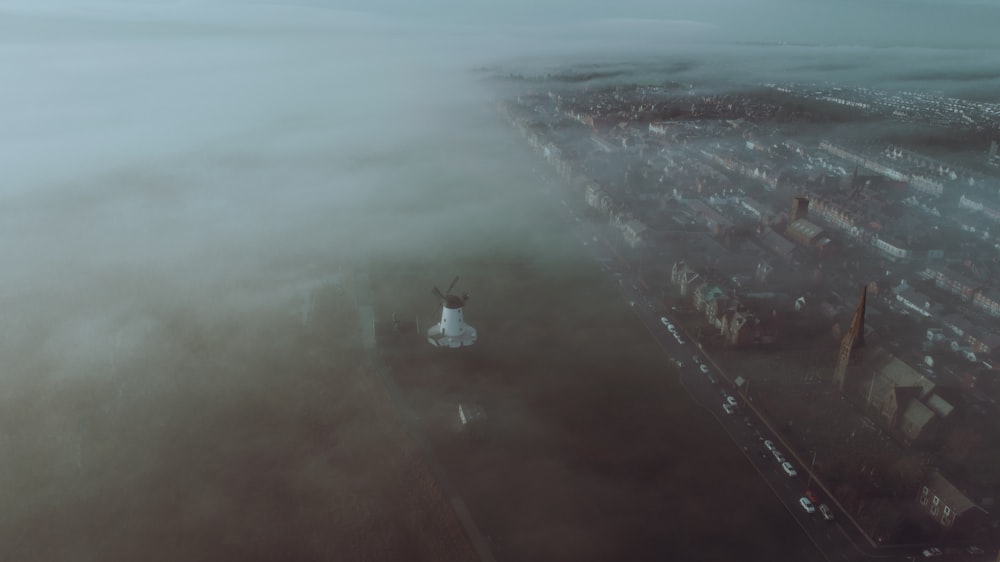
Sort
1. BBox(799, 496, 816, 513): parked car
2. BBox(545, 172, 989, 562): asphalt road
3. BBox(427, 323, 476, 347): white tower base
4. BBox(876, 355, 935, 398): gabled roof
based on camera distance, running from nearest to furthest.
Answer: BBox(545, 172, 989, 562): asphalt road < BBox(799, 496, 816, 513): parked car < BBox(876, 355, 935, 398): gabled roof < BBox(427, 323, 476, 347): white tower base

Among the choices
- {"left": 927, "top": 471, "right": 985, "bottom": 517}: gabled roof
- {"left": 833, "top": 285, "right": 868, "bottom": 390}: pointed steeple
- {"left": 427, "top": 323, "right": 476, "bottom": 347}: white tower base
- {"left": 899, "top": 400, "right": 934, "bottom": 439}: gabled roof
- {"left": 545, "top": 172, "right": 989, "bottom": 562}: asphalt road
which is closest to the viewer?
{"left": 545, "top": 172, "right": 989, "bottom": 562}: asphalt road

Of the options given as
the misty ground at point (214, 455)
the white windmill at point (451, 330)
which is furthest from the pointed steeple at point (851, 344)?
the misty ground at point (214, 455)

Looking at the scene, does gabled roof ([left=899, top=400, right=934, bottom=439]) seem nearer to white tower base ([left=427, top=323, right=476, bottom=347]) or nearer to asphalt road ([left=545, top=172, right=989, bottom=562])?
asphalt road ([left=545, top=172, right=989, bottom=562])

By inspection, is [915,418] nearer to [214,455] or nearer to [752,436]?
[752,436]

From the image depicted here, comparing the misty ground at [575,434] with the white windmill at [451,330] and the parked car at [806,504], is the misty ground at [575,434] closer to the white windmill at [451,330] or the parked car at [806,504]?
the white windmill at [451,330]

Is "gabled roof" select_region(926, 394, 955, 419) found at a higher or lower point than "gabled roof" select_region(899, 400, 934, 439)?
higher

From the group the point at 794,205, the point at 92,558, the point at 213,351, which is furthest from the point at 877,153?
the point at 92,558

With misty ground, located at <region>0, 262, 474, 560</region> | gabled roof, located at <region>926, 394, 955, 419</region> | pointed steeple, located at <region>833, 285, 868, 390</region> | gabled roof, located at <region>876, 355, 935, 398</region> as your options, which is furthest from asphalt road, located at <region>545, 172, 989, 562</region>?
misty ground, located at <region>0, 262, 474, 560</region>

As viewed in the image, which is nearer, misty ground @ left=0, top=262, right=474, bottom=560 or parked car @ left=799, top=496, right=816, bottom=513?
misty ground @ left=0, top=262, right=474, bottom=560
